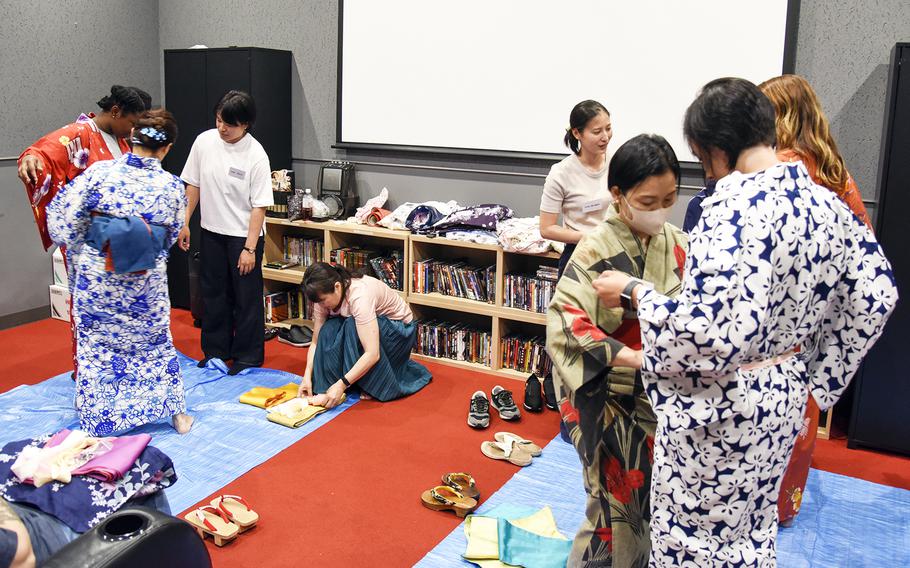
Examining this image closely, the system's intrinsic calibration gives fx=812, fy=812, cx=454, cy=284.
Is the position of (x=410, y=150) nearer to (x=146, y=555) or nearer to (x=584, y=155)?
(x=584, y=155)

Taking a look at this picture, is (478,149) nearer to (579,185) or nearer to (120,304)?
(579,185)

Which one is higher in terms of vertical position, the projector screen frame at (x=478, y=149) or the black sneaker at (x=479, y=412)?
the projector screen frame at (x=478, y=149)

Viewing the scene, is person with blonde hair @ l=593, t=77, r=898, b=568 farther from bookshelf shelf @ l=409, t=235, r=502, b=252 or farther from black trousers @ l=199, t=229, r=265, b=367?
black trousers @ l=199, t=229, r=265, b=367

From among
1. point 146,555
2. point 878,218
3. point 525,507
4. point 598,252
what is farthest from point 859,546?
point 146,555

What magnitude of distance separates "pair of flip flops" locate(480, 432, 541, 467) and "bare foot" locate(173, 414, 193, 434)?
133 cm

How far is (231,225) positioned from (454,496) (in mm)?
2082

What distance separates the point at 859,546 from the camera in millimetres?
2840

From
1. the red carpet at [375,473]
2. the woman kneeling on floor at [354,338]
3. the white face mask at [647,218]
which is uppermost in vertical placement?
the white face mask at [647,218]

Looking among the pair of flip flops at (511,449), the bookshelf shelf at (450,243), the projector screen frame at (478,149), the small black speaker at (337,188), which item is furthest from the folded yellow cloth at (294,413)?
the projector screen frame at (478,149)

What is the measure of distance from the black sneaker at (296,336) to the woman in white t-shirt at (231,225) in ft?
1.39

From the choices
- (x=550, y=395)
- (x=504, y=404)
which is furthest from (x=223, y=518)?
(x=550, y=395)

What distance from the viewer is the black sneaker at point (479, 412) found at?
379cm

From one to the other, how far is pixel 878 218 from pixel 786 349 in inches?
81.9

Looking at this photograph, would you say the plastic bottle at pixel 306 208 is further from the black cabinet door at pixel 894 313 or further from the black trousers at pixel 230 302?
the black cabinet door at pixel 894 313
